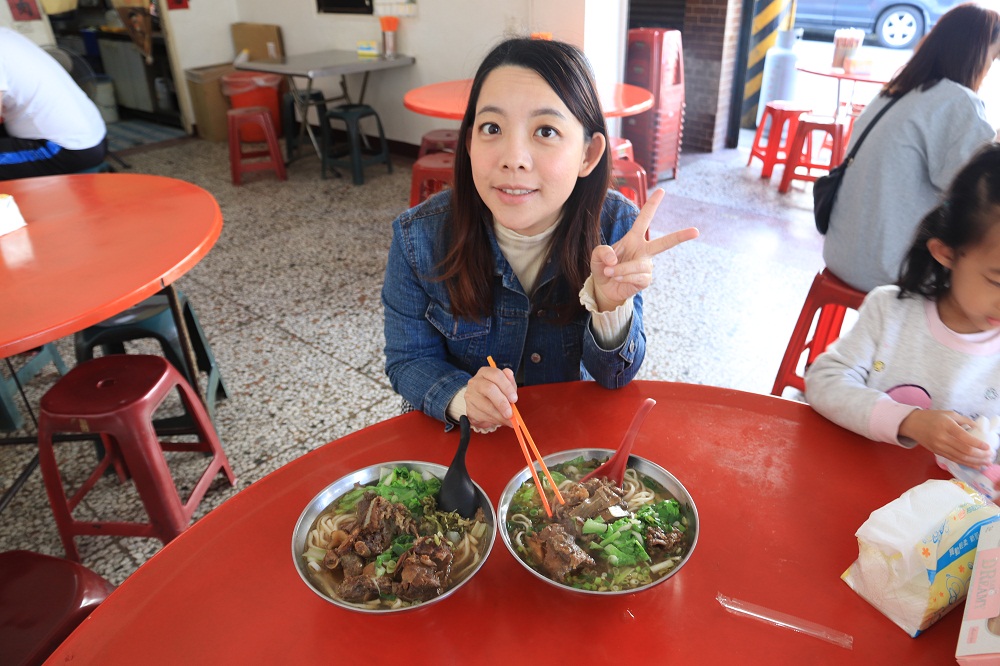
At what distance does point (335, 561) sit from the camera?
0.79 meters

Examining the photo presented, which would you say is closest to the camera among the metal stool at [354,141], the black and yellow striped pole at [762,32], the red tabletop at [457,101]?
the red tabletop at [457,101]

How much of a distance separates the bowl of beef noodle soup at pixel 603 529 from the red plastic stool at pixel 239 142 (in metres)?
5.05

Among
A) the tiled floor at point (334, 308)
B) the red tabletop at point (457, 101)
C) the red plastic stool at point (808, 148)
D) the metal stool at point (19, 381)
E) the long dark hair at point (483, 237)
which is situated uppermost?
the long dark hair at point (483, 237)

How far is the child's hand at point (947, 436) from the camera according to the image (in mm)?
939

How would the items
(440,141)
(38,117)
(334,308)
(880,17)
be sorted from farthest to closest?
(880,17) < (440,141) < (334,308) < (38,117)

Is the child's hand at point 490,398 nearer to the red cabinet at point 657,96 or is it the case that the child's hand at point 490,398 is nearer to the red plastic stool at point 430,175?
the red plastic stool at point 430,175

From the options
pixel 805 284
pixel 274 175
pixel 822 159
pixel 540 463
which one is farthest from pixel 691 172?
pixel 540 463

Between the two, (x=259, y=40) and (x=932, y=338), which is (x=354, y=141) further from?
(x=932, y=338)

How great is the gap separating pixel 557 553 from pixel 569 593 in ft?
0.23

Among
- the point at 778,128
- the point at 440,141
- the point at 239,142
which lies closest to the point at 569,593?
the point at 440,141

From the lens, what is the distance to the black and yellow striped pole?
555cm

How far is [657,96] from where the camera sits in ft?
15.5

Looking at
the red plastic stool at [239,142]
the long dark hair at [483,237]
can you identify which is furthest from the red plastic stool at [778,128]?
the long dark hair at [483,237]

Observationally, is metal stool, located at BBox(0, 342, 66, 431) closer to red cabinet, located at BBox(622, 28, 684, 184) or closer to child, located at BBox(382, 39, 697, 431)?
child, located at BBox(382, 39, 697, 431)
